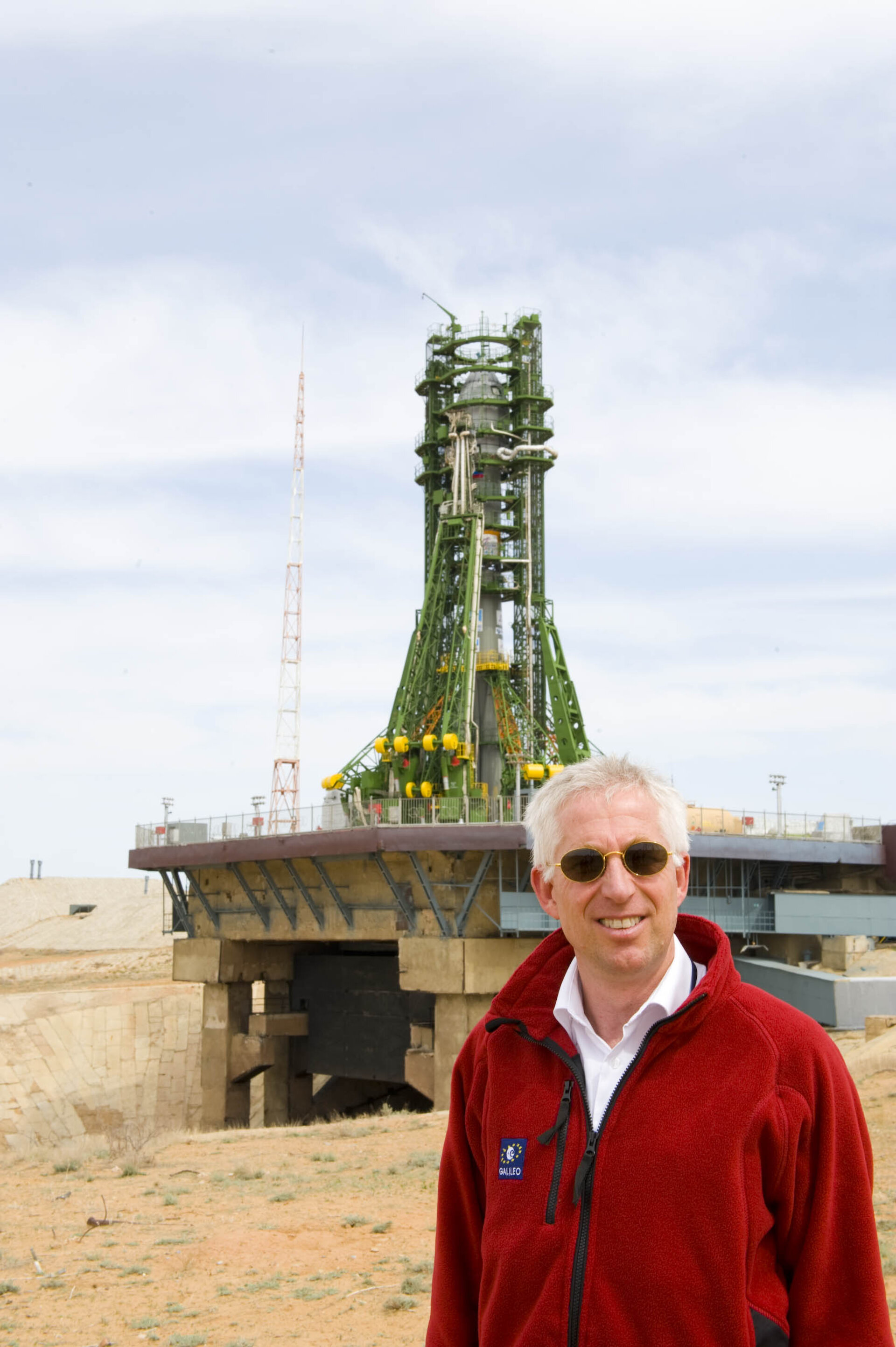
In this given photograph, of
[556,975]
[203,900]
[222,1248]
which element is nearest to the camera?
[556,975]

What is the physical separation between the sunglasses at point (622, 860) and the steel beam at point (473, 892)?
28.5m

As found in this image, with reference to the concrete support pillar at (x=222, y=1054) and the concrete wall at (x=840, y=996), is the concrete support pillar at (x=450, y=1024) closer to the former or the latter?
the concrete wall at (x=840, y=996)

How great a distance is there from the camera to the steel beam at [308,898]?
36.5 m

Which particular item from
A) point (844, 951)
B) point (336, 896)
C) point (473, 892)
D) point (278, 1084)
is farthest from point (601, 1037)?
point (278, 1084)

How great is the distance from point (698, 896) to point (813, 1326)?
31077 mm

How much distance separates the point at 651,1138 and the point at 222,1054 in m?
39.5

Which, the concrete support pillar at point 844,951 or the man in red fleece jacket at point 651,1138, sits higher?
the man in red fleece jacket at point 651,1138

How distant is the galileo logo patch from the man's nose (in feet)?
2.65

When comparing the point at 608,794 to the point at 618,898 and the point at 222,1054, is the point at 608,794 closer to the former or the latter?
the point at 618,898

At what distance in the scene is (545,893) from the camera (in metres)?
4.21

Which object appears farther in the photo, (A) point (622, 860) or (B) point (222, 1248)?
(B) point (222, 1248)

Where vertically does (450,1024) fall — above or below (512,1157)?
below

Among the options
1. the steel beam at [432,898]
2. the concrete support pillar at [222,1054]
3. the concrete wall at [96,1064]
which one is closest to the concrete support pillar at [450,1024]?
the steel beam at [432,898]

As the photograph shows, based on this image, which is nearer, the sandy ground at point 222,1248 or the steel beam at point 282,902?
the sandy ground at point 222,1248
